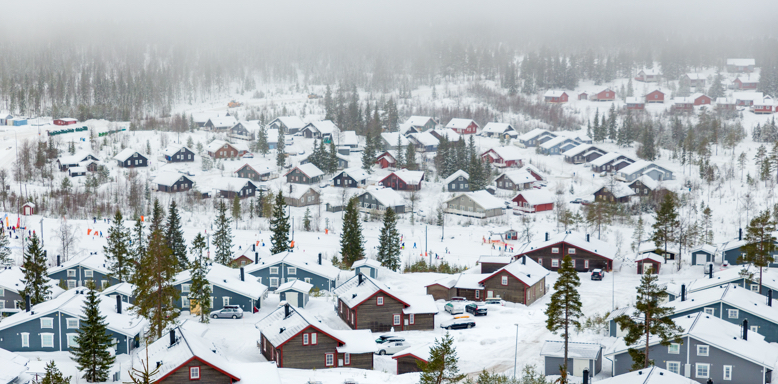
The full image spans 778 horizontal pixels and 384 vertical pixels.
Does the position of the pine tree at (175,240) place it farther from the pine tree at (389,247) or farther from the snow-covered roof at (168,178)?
the snow-covered roof at (168,178)

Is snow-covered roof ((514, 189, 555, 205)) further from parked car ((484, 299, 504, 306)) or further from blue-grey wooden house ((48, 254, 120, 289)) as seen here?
blue-grey wooden house ((48, 254, 120, 289))

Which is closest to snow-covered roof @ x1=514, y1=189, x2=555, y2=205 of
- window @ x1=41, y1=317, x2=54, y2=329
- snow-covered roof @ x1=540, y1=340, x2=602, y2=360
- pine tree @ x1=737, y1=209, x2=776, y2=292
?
pine tree @ x1=737, y1=209, x2=776, y2=292

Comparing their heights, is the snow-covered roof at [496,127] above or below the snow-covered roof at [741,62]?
below

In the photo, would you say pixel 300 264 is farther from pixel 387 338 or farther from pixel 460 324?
pixel 460 324

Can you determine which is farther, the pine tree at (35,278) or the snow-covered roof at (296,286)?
the snow-covered roof at (296,286)

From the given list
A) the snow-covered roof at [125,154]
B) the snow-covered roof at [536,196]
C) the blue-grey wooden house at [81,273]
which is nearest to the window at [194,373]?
the blue-grey wooden house at [81,273]

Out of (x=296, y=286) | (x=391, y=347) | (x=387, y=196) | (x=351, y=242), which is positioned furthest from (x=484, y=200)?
(x=391, y=347)
